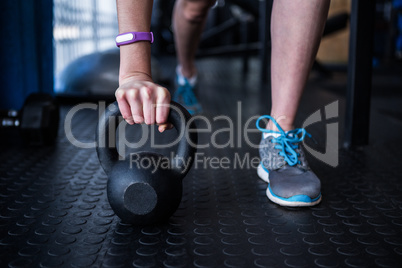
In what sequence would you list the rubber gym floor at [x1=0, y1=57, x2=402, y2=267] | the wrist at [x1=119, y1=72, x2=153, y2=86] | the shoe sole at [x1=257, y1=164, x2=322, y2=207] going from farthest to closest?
the shoe sole at [x1=257, y1=164, x2=322, y2=207]
the wrist at [x1=119, y1=72, x2=153, y2=86]
the rubber gym floor at [x1=0, y1=57, x2=402, y2=267]

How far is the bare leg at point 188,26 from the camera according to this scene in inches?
74.7

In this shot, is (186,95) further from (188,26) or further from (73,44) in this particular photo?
(73,44)

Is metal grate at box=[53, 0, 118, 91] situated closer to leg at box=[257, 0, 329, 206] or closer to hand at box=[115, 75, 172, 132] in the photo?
leg at box=[257, 0, 329, 206]

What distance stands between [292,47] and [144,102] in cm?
48

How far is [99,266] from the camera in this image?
701mm

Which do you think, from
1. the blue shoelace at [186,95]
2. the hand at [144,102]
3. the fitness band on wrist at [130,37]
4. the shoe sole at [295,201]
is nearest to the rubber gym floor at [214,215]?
the shoe sole at [295,201]

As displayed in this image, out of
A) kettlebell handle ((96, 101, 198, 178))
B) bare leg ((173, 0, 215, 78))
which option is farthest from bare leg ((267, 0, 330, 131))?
bare leg ((173, 0, 215, 78))

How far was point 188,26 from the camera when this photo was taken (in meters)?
2.02

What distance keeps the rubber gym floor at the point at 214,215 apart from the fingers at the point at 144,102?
23 cm

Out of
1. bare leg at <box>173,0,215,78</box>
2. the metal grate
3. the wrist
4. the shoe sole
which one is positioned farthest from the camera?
the metal grate

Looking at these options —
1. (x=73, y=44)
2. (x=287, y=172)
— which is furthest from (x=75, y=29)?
(x=287, y=172)

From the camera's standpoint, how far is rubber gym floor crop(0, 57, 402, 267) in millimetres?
738

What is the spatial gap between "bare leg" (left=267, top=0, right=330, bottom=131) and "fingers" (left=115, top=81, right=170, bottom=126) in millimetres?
420

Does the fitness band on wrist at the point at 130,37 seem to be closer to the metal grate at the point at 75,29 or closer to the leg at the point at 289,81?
the leg at the point at 289,81
